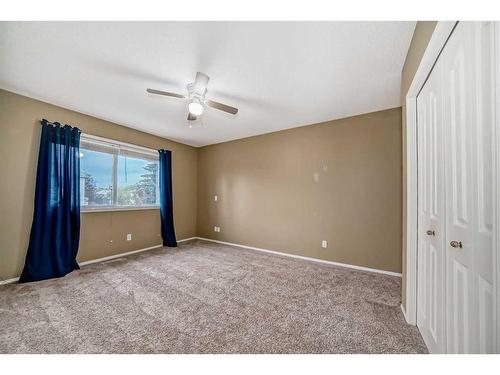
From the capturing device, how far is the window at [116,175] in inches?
119

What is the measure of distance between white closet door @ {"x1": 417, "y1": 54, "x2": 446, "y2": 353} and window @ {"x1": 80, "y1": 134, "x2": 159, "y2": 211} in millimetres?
4013

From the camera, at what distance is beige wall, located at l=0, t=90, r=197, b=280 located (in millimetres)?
2320

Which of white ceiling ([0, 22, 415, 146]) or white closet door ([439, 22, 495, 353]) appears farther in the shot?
white ceiling ([0, 22, 415, 146])

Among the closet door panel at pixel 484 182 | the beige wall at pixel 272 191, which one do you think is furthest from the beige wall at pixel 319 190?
the closet door panel at pixel 484 182

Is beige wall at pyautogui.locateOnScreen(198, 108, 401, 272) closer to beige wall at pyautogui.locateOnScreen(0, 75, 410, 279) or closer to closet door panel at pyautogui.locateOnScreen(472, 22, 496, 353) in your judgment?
beige wall at pyautogui.locateOnScreen(0, 75, 410, 279)

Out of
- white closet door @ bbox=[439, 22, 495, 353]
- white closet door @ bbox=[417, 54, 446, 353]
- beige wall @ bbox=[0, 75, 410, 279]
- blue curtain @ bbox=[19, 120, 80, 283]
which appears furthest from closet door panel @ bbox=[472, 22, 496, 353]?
blue curtain @ bbox=[19, 120, 80, 283]

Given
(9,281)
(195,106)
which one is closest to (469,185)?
(195,106)

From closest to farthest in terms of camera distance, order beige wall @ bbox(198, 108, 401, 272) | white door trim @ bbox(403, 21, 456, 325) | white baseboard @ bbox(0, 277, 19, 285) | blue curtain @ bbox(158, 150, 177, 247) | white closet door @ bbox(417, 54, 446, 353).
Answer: white closet door @ bbox(417, 54, 446, 353) < white door trim @ bbox(403, 21, 456, 325) < white baseboard @ bbox(0, 277, 19, 285) < beige wall @ bbox(198, 108, 401, 272) < blue curtain @ bbox(158, 150, 177, 247)

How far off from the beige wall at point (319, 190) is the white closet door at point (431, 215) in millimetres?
1310

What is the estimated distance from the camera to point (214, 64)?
1843 mm

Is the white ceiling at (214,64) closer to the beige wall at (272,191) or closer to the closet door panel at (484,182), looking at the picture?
the beige wall at (272,191)

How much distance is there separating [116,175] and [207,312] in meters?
2.83
